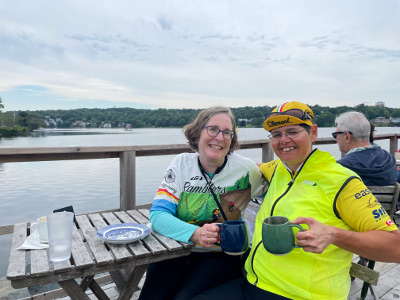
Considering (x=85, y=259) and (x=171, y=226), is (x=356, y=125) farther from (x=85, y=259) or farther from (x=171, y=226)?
(x=85, y=259)

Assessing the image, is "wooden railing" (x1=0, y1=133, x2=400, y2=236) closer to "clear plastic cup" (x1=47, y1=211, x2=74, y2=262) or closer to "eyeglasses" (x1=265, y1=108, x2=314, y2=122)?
"clear plastic cup" (x1=47, y1=211, x2=74, y2=262)

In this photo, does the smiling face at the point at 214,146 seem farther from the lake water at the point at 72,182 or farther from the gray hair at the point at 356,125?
the lake water at the point at 72,182

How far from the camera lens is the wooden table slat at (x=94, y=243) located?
1.36 metres

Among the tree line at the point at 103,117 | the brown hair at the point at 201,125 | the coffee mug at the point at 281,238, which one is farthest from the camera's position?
the tree line at the point at 103,117

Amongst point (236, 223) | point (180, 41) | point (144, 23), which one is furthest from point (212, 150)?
point (180, 41)

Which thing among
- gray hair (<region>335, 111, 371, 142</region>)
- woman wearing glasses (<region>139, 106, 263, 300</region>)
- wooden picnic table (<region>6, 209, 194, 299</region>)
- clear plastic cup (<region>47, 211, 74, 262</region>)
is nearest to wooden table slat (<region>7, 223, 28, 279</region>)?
wooden picnic table (<region>6, 209, 194, 299</region>)

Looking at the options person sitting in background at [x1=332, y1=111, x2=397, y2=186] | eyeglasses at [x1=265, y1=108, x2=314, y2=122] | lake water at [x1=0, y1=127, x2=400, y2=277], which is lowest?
lake water at [x1=0, y1=127, x2=400, y2=277]

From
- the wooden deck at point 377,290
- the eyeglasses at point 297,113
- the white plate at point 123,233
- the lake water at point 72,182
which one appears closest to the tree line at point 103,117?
the lake water at point 72,182

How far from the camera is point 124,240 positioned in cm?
150

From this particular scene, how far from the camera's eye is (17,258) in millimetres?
1378

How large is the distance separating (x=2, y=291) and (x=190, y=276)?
6.21ft

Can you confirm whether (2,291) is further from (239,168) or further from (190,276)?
(239,168)

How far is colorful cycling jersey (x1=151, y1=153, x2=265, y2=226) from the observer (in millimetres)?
1810

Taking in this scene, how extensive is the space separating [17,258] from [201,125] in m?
1.17
